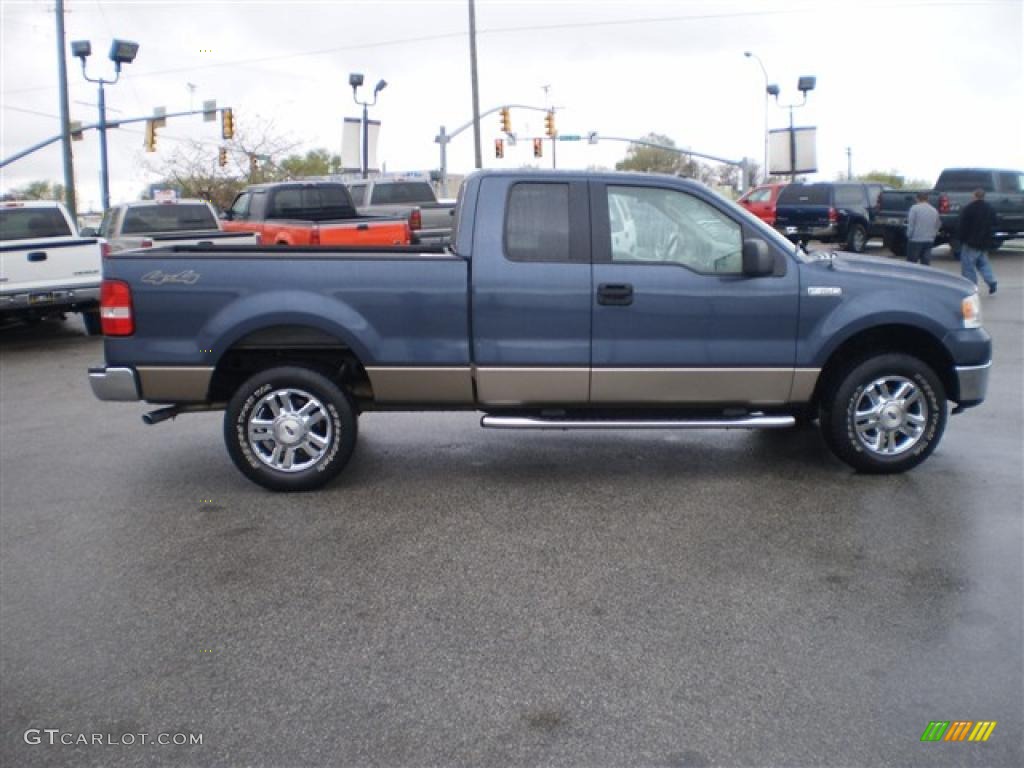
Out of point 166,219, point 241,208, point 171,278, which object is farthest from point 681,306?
point 241,208

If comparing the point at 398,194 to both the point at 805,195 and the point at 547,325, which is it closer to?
the point at 805,195

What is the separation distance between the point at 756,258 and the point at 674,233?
53 centimetres

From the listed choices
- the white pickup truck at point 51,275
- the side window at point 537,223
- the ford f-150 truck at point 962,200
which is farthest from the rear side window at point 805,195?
the side window at point 537,223

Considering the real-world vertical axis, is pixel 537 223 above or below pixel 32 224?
below

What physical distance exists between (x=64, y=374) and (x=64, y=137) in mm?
21450

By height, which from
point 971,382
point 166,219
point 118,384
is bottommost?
point 971,382

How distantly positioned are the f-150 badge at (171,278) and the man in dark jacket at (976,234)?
1331cm

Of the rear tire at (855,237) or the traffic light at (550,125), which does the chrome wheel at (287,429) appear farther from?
the traffic light at (550,125)

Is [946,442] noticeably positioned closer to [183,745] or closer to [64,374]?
[183,745]

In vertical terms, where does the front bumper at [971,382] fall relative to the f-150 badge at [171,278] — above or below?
below

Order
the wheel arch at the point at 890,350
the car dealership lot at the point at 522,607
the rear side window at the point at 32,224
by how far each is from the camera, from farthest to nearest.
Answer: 1. the rear side window at the point at 32,224
2. the wheel arch at the point at 890,350
3. the car dealership lot at the point at 522,607

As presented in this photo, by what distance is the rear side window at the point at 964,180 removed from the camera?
2477 cm

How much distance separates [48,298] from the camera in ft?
43.2

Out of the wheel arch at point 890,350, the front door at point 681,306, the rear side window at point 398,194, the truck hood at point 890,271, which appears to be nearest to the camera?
the front door at point 681,306
